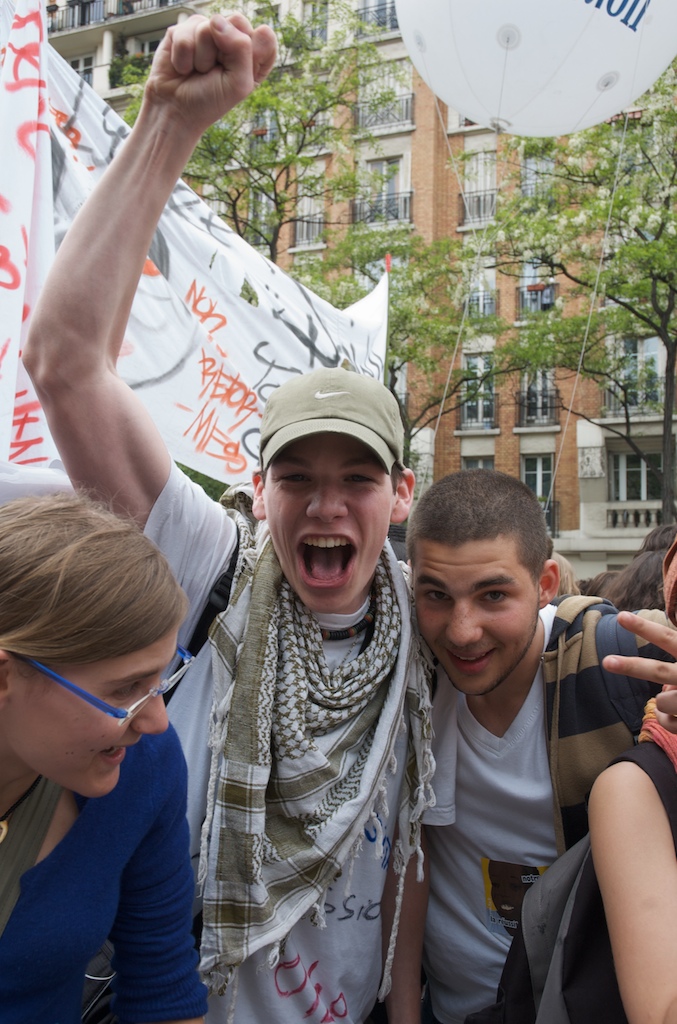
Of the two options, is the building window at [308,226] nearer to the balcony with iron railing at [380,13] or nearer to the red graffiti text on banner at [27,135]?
the balcony with iron railing at [380,13]

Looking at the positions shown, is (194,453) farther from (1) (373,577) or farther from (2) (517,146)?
(2) (517,146)

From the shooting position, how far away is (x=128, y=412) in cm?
172

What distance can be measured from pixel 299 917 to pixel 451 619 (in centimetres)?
73

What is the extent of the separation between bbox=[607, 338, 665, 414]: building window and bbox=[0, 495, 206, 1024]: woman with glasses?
16.9m

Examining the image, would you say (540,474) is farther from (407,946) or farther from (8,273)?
(407,946)

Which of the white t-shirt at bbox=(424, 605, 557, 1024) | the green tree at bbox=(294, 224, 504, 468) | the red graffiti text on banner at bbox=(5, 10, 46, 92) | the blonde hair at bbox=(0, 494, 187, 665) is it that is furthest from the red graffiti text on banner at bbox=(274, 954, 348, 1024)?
the green tree at bbox=(294, 224, 504, 468)

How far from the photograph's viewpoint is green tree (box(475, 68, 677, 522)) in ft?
44.4

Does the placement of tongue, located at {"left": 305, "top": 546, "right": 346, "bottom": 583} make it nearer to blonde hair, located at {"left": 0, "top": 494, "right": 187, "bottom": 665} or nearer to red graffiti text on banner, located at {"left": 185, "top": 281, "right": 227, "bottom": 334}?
blonde hair, located at {"left": 0, "top": 494, "right": 187, "bottom": 665}

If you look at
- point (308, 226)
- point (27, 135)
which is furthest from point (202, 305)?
point (308, 226)

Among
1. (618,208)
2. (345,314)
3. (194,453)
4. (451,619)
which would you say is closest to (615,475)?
(618,208)

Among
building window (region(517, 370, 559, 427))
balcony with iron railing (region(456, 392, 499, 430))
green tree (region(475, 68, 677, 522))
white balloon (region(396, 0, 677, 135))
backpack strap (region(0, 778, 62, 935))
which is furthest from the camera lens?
balcony with iron railing (region(456, 392, 499, 430))

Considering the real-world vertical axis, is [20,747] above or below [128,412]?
below

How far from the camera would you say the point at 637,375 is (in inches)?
753

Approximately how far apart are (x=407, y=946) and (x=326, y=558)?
3.29 feet
